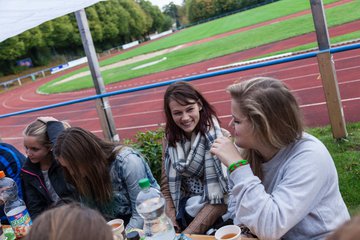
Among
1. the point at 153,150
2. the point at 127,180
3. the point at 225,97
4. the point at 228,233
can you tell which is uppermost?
the point at 127,180

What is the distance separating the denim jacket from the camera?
2322mm

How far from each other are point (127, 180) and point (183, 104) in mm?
658

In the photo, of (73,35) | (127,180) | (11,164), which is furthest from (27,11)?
(73,35)

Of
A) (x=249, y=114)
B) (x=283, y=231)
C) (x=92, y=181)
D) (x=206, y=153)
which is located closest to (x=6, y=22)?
(x=92, y=181)

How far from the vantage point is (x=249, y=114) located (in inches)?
65.4

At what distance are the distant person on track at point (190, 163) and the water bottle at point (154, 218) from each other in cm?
42

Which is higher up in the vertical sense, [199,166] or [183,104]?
[183,104]

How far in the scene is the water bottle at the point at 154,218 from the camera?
Answer: 1.75 metres

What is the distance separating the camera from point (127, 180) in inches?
91.9

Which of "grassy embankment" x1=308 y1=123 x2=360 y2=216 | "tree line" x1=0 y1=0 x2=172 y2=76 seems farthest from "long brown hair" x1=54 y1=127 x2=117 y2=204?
"tree line" x1=0 y1=0 x2=172 y2=76

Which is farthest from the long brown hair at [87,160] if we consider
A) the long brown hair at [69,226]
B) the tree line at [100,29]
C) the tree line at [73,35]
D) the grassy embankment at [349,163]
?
the tree line at [100,29]

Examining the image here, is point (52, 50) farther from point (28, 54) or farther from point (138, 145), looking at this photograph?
point (138, 145)

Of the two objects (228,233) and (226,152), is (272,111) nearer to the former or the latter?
(226,152)

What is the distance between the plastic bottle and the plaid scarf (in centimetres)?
97
